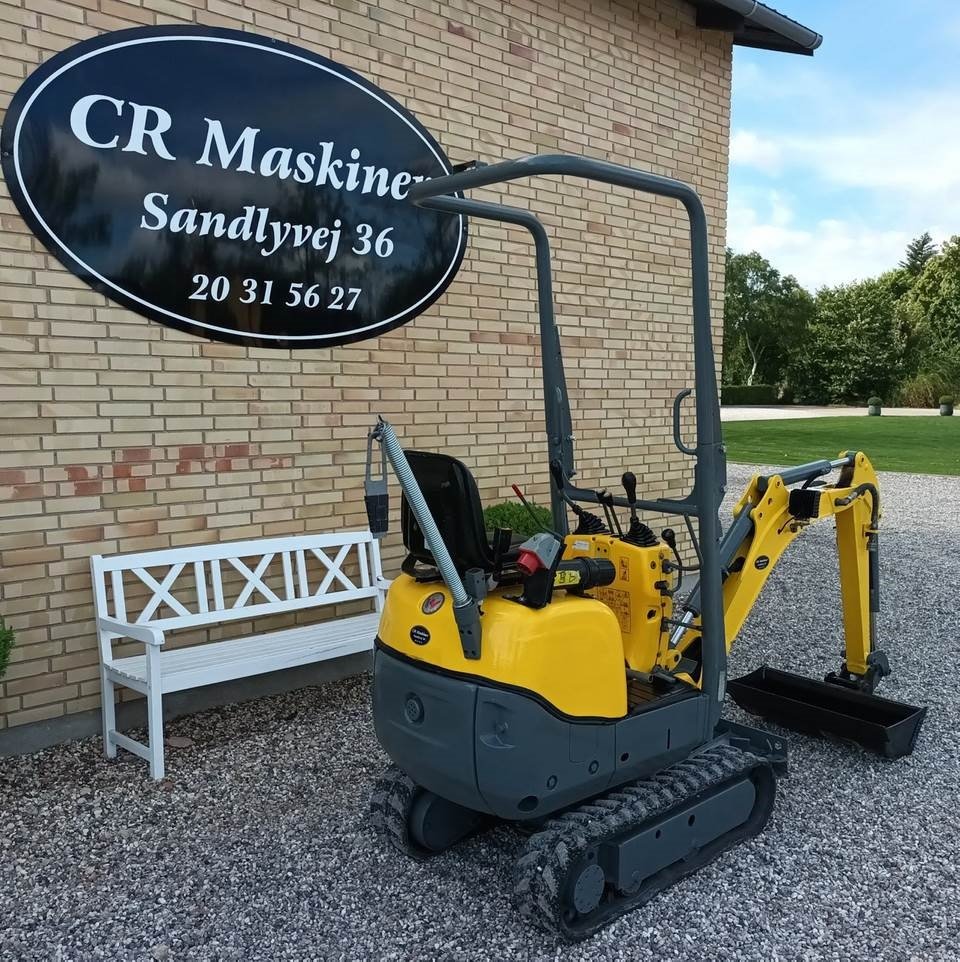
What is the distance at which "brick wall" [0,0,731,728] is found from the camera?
13.0ft

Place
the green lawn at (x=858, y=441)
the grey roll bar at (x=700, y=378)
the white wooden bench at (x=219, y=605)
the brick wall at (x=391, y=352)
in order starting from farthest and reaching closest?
1. the green lawn at (x=858, y=441)
2. the brick wall at (x=391, y=352)
3. the white wooden bench at (x=219, y=605)
4. the grey roll bar at (x=700, y=378)

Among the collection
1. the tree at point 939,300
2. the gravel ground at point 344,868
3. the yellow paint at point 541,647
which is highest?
the tree at point 939,300

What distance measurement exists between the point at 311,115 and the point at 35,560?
8.48ft

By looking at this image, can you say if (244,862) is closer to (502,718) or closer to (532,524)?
(502,718)

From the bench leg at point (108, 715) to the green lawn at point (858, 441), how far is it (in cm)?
1201

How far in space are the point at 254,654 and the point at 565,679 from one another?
2.05 m

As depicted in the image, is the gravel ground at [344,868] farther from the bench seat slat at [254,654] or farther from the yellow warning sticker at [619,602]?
→ the yellow warning sticker at [619,602]

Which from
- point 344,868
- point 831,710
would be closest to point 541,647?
point 344,868

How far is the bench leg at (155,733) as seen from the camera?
145 inches

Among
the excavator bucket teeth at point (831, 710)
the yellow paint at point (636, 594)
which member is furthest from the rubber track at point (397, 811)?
the excavator bucket teeth at point (831, 710)

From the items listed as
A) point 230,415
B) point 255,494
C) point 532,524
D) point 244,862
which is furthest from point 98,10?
point 244,862

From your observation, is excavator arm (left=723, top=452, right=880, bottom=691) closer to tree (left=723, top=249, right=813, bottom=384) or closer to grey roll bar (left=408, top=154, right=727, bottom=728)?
grey roll bar (left=408, top=154, right=727, bottom=728)

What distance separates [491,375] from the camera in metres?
5.59

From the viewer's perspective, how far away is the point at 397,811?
3021 mm
